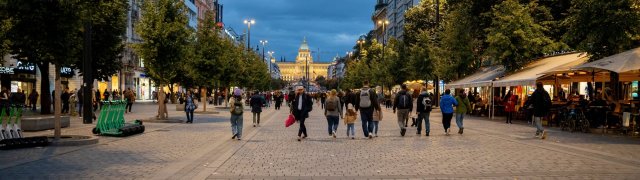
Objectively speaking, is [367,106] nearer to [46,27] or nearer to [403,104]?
[403,104]

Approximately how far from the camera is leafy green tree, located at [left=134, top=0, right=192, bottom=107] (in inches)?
1013

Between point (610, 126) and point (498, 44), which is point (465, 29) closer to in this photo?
point (498, 44)

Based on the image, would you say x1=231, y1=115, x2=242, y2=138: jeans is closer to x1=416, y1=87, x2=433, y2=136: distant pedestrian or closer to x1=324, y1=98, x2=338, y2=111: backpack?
x1=324, y1=98, x2=338, y2=111: backpack

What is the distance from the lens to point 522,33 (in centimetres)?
3019

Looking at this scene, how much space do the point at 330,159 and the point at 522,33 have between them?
20682 millimetres

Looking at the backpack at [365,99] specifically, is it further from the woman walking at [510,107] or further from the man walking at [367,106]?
the woman walking at [510,107]

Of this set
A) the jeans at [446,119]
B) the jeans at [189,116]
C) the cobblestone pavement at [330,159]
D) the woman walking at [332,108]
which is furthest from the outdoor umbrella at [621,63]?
the jeans at [189,116]

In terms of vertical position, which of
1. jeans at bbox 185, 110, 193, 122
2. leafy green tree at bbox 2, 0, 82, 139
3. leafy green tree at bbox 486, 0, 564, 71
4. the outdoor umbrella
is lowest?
jeans at bbox 185, 110, 193, 122

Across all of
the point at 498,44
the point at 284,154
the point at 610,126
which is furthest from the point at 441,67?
the point at 284,154

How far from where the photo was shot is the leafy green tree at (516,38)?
30531mm

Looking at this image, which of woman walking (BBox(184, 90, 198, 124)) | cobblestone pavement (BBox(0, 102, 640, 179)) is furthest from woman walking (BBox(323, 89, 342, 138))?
woman walking (BBox(184, 90, 198, 124))

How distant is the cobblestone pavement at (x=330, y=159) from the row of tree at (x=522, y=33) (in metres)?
5.78

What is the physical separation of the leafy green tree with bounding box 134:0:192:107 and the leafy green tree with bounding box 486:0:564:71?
14265mm

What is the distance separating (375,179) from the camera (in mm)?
9188
